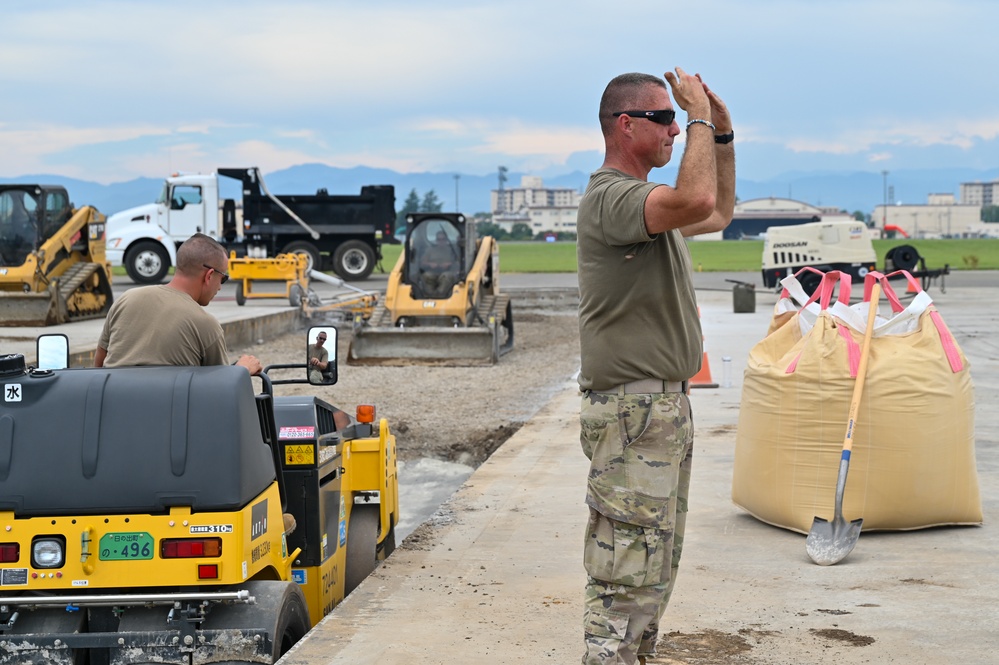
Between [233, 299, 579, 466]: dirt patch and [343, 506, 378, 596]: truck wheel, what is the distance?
16.0 ft

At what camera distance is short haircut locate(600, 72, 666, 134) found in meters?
3.74

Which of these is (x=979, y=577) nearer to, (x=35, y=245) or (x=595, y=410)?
(x=595, y=410)

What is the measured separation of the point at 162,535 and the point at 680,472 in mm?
1625

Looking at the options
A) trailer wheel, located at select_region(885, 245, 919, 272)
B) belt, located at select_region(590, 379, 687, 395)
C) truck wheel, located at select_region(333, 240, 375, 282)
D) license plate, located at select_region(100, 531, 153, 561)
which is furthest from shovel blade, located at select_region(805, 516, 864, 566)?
truck wheel, located at select_region(333, 240, 375, 282)

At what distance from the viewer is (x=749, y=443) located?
21.7ft

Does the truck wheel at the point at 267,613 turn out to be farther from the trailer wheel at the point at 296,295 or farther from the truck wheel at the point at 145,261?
the truck wheel at the point at 145,261

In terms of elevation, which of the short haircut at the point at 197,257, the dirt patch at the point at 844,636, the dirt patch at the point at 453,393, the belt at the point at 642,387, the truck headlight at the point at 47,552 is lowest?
the dirt patch at the point at 453,393

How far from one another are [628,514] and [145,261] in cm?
3164

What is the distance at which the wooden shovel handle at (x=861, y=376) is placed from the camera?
6.06 meters

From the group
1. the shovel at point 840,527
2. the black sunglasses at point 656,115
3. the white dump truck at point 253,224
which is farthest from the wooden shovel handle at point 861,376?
the white dump truck at point 253,224

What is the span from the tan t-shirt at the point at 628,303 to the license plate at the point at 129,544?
4.81 feet

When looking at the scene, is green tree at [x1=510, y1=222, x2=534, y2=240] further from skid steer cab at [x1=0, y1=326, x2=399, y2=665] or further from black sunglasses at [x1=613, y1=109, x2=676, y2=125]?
black sunglasses at [x1=613, y1=109, x2=676, y2=125]

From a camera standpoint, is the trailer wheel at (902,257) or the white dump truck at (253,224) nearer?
the trailer wheel at (902,257)

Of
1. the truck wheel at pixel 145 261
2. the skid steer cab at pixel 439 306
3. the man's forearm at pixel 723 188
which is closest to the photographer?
the man's forearm at pixel 723 188
